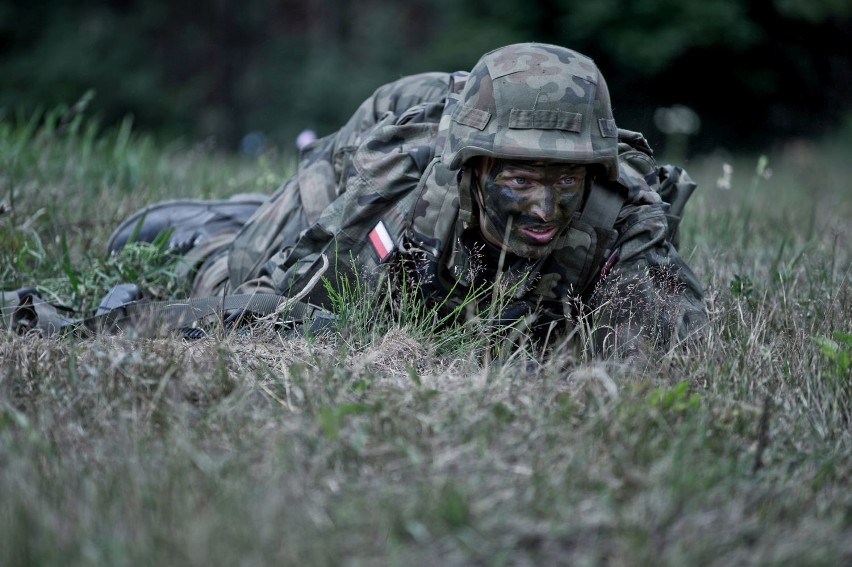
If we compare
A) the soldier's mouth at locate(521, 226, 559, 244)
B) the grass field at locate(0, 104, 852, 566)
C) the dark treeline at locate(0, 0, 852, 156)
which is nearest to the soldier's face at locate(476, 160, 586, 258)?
the soldier's mouth at locate(521, 226, 559, 244)

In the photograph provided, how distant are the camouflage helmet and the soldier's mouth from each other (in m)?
0.24

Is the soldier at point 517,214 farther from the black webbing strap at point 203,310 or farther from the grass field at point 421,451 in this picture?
the grass field at point 421,451

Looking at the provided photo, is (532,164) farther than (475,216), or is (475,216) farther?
(475,216)

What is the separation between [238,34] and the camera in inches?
682

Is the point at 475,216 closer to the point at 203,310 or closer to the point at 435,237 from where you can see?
the point at 435,237

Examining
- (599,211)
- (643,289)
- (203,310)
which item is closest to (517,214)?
(599,211)

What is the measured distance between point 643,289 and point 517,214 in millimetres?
474

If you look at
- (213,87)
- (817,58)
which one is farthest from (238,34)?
(817,58)

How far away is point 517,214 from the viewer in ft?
10.7

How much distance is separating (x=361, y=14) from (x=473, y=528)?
54.4ft

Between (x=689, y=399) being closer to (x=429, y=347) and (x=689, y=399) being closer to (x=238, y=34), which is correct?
(x=429, y=347)

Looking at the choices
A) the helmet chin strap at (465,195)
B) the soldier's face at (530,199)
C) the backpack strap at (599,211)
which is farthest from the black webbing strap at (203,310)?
the backpack strap at (599,211)

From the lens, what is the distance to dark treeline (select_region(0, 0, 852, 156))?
1312cm

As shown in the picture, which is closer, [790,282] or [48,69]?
[790,282]
